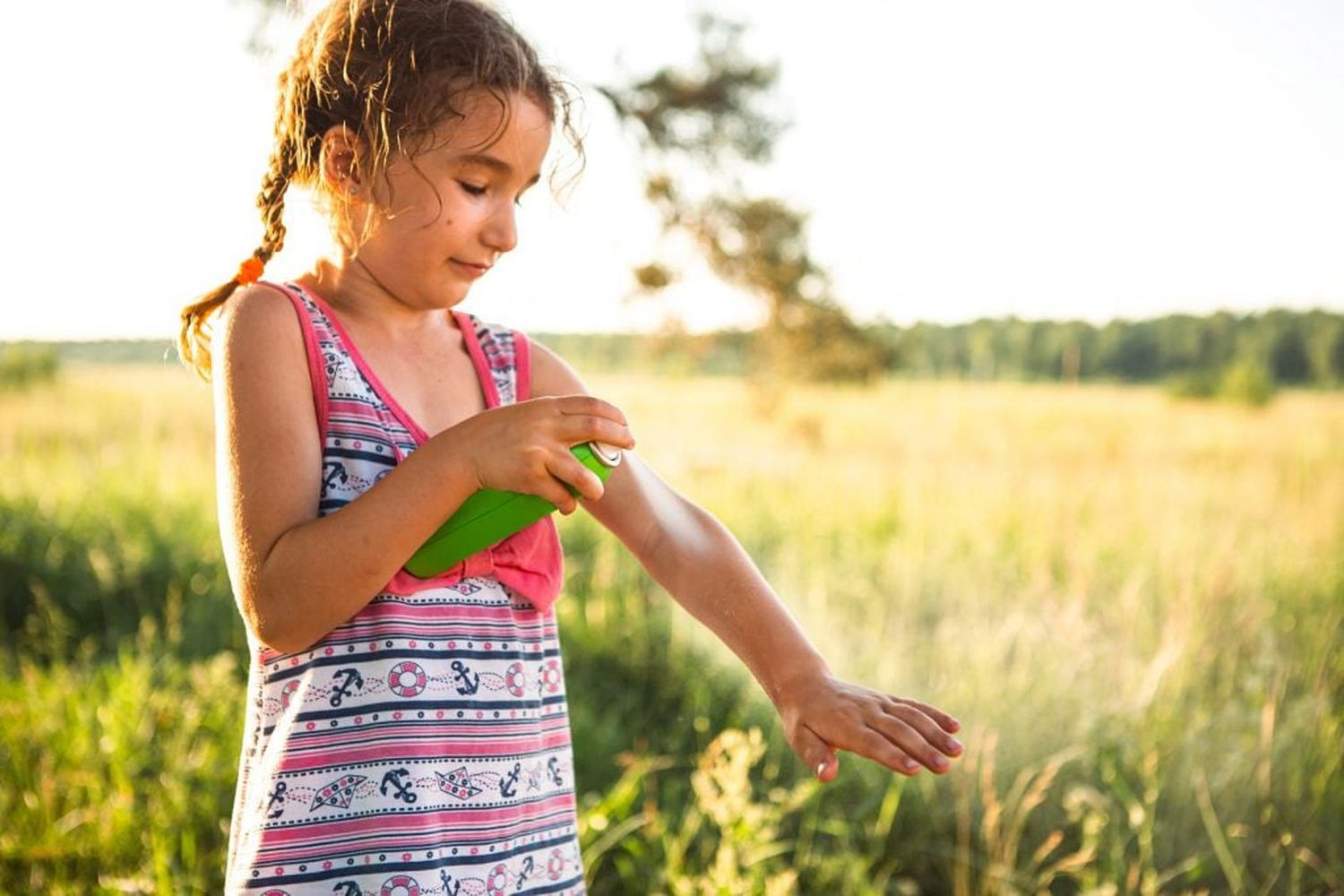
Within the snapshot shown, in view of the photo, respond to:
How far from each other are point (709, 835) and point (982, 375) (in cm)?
397

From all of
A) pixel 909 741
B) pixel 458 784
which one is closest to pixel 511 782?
pixel 458 784

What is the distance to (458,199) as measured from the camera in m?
1.38

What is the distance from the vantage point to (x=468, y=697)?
1380 mm

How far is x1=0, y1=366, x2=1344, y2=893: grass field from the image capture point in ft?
9.09

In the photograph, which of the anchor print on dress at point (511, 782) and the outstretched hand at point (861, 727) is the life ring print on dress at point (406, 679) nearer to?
the anchor print on dress at point (511, 782)

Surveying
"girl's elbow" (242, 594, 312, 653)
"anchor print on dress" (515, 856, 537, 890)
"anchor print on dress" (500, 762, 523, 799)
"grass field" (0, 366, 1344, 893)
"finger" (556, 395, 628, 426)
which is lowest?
"grass field" (0, 366, 1344, 893)

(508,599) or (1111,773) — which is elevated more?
(508,599)

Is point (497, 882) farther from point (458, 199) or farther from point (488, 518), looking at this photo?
point (458, 199)

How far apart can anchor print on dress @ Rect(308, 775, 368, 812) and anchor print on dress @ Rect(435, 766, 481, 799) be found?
79mm

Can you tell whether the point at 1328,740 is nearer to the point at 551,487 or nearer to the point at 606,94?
the point at 551,487

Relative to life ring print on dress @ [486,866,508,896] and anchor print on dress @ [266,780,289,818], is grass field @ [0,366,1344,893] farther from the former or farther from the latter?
anchor print on dress @ [266,780,289,818]

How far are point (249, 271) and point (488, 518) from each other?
0.45 metres

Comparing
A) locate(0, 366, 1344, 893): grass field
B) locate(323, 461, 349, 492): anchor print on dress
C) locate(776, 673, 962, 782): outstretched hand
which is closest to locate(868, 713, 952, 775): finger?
locate(776, 673, 962, 782): outstretched hand

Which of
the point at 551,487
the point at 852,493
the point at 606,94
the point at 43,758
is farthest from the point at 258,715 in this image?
the point at 852,493
